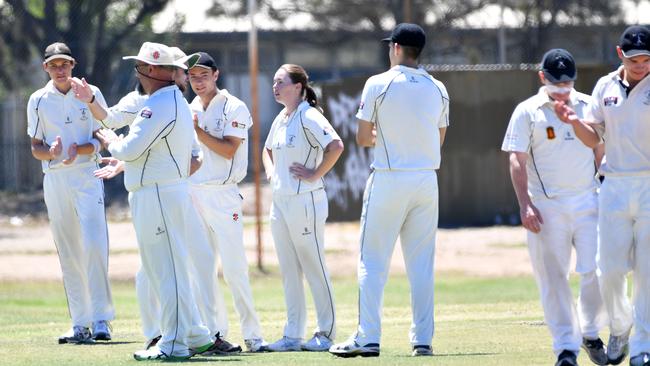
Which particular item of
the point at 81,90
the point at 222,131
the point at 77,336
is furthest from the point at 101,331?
the point at 81,90

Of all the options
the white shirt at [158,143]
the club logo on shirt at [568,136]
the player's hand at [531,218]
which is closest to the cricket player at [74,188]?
the white shirt at [158,143]

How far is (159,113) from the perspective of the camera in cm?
995

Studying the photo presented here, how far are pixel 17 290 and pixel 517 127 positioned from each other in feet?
36.0

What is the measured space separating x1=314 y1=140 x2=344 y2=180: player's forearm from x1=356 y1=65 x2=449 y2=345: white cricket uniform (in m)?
0.70

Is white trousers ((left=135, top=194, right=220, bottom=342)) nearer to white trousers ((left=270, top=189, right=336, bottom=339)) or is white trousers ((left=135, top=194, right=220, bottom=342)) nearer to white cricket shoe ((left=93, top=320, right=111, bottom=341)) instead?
white trousers ((left=270, top=189, right=336, bottom=339))

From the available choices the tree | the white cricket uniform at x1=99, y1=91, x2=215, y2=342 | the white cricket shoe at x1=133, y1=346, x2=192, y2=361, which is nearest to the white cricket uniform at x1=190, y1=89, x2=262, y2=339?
the white cricket uniform at x1=99, y1=91, x2=215, y2=342

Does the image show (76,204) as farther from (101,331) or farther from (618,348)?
(618,348)

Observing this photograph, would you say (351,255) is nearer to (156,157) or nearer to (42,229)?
(42,229)

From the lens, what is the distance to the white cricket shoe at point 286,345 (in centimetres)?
1152

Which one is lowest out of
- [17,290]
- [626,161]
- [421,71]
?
[17,290]

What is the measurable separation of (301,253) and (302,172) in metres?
0.68

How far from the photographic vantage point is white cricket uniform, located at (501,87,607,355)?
386 inches

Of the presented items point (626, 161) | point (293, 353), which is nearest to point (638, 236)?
Answer: point (626, 161)

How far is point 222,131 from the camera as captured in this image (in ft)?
38.2
